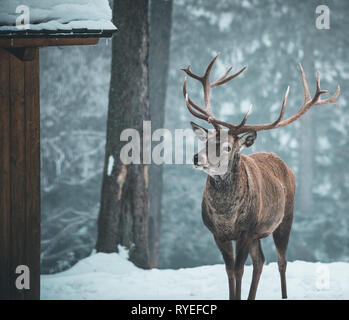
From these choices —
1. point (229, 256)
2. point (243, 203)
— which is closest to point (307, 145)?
point (229, 256)

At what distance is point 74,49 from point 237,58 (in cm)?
558

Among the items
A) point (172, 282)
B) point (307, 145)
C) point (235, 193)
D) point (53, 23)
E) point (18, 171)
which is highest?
point (53, 23)

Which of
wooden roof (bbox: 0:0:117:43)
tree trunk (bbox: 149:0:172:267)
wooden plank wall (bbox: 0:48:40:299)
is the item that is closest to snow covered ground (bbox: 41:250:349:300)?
wooden plank wall (bbox: 0:48:40:299)

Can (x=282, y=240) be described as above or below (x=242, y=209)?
below

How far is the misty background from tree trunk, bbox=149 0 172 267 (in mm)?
3182

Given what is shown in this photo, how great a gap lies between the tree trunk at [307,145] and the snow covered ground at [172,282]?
32.7ft

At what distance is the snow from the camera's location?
20.3 ft

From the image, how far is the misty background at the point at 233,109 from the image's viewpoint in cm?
1808

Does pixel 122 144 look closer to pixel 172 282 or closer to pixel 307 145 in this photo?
pixel 172 282

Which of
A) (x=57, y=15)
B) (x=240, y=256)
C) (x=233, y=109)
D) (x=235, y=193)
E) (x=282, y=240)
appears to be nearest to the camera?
(x=57, y=15)

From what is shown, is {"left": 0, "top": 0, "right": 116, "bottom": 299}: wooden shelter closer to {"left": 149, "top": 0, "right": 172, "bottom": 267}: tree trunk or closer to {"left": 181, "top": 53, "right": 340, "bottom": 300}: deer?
{"left": 181, "top": 53, "right": 340, "bottom": 300}: deer

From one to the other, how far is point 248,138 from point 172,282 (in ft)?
9.83

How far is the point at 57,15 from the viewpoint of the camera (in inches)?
252
